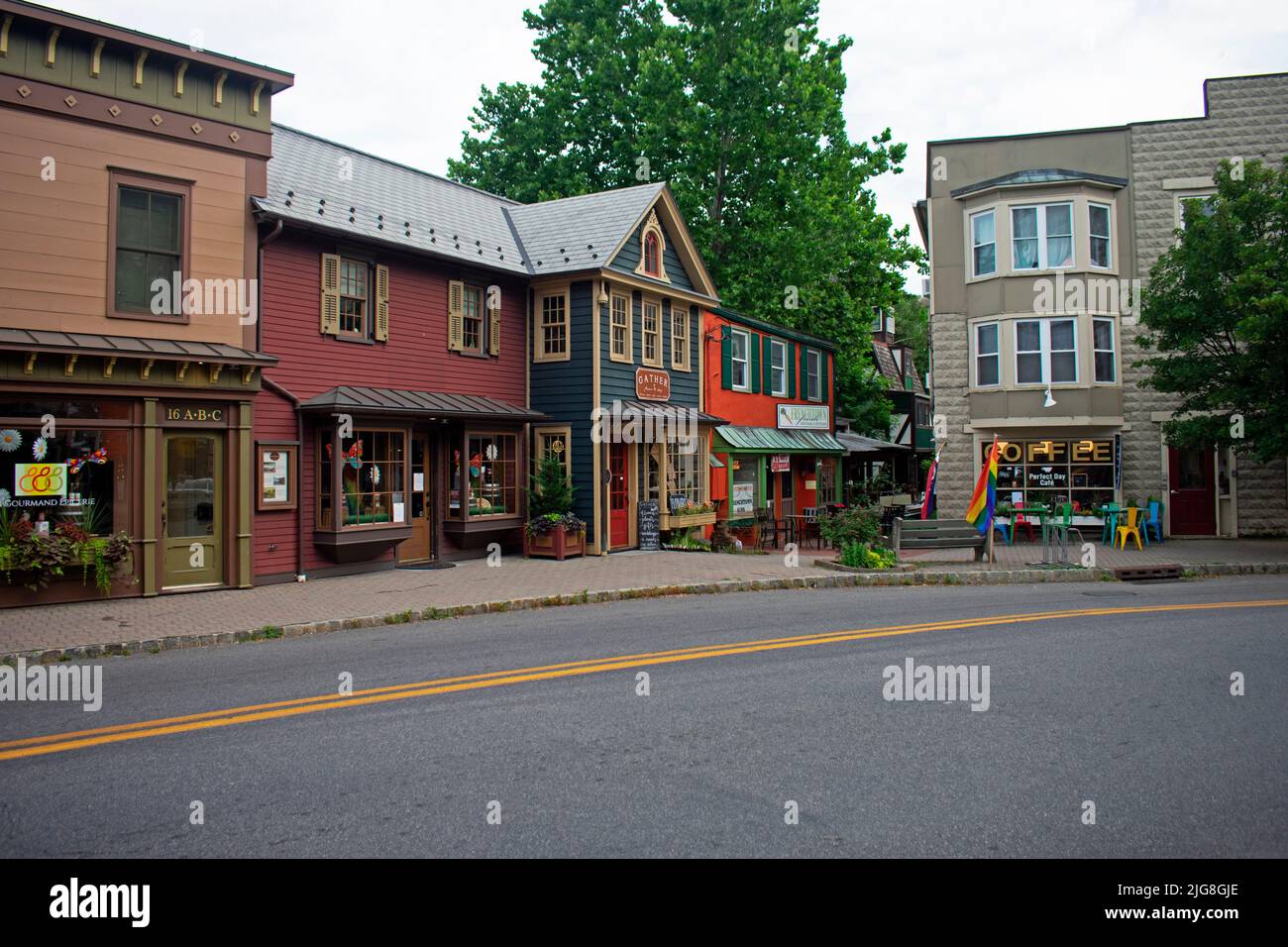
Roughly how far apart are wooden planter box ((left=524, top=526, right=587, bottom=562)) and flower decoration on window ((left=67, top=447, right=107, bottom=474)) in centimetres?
823

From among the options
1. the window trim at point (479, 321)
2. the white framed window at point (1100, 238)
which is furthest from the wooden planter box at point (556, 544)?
the white framed window at point (1100, 238)

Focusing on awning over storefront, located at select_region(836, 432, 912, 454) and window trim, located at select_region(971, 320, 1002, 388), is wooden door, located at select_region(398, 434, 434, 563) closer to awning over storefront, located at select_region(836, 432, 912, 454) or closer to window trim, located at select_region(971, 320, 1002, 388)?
window trim, located at select_region(971, 320, 1002, 388)

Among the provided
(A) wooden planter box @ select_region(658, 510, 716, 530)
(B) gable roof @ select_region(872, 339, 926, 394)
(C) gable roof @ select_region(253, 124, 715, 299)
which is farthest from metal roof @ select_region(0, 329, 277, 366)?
(B) gable roof @ select_region(872, 339, 926, 394)

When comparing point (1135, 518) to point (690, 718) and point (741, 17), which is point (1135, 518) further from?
point (741, 17)

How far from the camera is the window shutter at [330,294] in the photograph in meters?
15.7

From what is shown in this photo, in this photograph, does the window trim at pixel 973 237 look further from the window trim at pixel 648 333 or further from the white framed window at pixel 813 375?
the window trim at pixel 648 333

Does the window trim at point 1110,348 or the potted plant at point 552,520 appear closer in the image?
the potted plant at point 552,520

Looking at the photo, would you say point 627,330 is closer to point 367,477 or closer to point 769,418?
point 367,477

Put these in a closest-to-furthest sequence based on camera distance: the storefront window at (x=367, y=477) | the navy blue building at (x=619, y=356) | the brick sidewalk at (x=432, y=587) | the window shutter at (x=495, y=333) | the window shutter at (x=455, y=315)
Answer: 1. the brick sidewalk at (x=432, y=587)
2. the storefront window at (x=367, y=477)
3. the window shutter at (x=455, y=315)
4. the window shutter at (x=495, y=333)
5. the navy blue building at (x=619, y=356)

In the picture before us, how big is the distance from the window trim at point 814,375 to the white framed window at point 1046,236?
24.4 feet

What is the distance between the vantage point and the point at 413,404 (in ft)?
53.8

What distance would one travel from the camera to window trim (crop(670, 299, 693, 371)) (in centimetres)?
2297

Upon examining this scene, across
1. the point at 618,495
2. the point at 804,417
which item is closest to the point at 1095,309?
the point at 804,417
